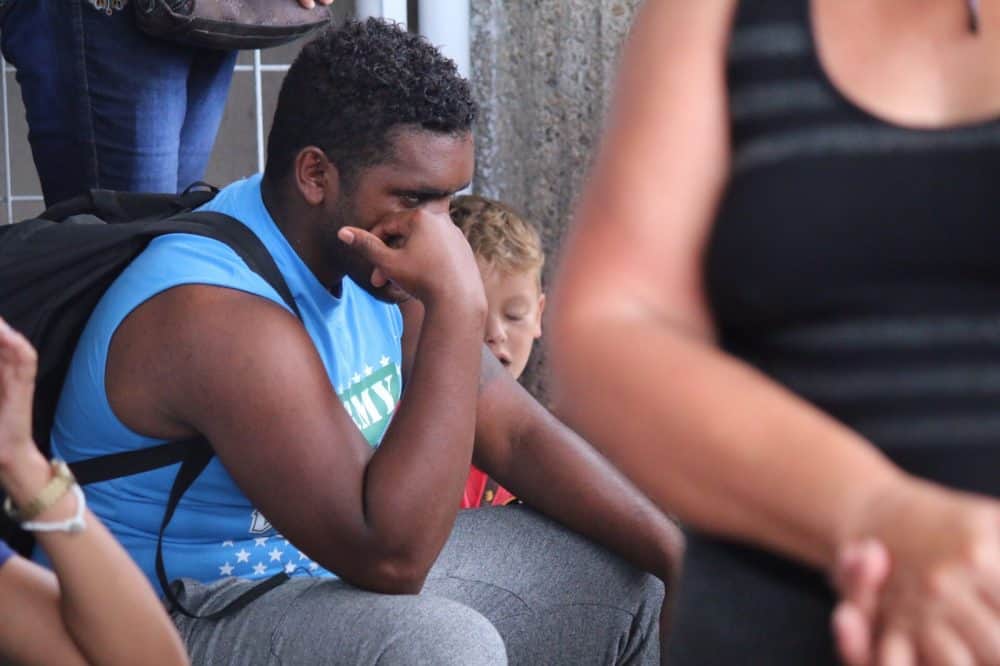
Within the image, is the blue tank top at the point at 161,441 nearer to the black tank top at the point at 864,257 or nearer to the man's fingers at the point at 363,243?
the man's fingers at the point at 363,243

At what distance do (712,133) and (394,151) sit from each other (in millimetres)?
1679

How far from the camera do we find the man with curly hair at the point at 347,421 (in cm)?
225

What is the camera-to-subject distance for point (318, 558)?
7.54 ft

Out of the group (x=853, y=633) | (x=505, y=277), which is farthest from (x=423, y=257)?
(x=853, y=633)

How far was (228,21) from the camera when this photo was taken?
2.84 metres

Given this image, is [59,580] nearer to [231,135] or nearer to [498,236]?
[498,236]

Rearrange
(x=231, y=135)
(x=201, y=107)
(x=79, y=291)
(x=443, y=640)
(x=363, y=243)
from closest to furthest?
(x=443, y=640)
(x=79, y=291)
(x=363, y=243)
(x=201, y=107)
(x=231, y=135)

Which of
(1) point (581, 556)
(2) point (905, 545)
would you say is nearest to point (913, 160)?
(2) point (905, 545)

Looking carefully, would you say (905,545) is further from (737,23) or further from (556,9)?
(556,9)

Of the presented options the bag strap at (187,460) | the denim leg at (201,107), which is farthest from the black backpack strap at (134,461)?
the denim leg at (201,107)

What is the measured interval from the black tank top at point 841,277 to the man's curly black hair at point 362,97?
1.69 m

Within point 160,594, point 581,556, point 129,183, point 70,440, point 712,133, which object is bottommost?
point 581,556

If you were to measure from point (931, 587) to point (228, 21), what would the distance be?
2312 millimetres

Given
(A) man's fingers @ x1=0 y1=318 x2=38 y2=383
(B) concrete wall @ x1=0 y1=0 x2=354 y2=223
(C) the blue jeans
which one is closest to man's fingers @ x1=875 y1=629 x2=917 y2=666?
(A) man's fingers @ x1=0 y1=318 x2=38 y2=383
